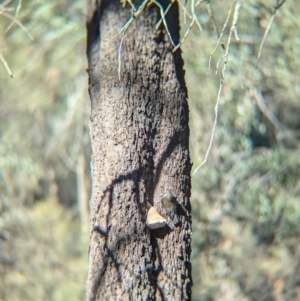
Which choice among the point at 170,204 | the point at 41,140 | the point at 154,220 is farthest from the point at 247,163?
the point at 154,220

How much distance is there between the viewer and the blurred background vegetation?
18.7ft

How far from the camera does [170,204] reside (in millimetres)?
2170

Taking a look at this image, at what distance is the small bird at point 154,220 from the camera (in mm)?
2082

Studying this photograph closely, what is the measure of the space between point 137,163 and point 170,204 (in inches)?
8.8

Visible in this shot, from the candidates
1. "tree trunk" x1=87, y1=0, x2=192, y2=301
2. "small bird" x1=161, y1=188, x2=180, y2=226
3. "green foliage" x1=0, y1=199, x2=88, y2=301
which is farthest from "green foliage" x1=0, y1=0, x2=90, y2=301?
"small bird" x1=161, y1=188, x2=180, y2=226

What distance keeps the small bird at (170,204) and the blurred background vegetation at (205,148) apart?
2.78m

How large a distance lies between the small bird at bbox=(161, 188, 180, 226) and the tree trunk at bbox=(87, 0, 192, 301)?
0.02m

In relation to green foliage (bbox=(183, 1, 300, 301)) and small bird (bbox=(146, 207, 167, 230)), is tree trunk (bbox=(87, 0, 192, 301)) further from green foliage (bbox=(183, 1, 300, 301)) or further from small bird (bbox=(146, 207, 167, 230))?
green foliage (bbox=(183, 1, 300, 301))

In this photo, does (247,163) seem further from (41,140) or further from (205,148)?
(41,140)

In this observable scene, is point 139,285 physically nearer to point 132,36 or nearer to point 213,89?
point 132,36

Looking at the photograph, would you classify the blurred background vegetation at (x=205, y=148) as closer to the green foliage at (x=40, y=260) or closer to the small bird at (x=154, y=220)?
the green foliage at (x=40, y=260)

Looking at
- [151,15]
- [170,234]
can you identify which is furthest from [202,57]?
[170,234]

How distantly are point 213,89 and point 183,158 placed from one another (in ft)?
11.8

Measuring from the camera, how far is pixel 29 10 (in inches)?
223
